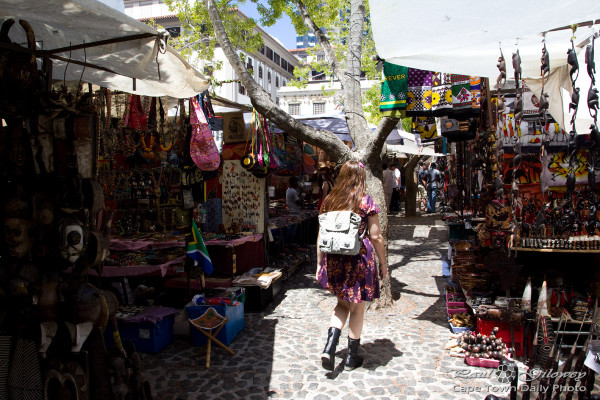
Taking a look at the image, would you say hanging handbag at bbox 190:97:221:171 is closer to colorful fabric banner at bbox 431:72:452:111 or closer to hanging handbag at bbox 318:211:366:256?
hanging handbag at bbox 318:211:366:256

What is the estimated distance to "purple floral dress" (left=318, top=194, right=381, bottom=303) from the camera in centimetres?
384

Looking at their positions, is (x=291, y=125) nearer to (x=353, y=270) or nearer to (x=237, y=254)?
(x=237, y=254)

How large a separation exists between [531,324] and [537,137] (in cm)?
261

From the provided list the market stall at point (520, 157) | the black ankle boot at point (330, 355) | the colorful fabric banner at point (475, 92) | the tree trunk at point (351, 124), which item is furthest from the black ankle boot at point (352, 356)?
the colorful fabric banner at point (475, 92)

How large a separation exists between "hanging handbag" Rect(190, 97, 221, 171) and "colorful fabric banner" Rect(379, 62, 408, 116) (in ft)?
7.48

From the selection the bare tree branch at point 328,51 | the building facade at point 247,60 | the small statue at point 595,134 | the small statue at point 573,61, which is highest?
the building facade at point 247,60

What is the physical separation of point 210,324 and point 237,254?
7.09ft

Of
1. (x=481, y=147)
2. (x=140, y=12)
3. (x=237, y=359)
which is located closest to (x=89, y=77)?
(x=237, y=359)

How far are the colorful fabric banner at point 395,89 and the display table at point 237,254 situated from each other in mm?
2827

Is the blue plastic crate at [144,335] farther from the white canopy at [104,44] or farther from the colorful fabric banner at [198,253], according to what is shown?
the white canopy at [104,44]

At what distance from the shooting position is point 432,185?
17875mm

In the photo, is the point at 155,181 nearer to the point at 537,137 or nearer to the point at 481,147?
the point at 481,147

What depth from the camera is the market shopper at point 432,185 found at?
1716cm

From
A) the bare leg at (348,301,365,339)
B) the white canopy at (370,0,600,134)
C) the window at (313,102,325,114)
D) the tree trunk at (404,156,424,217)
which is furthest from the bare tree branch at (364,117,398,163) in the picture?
the window at (313,102,325,114)
